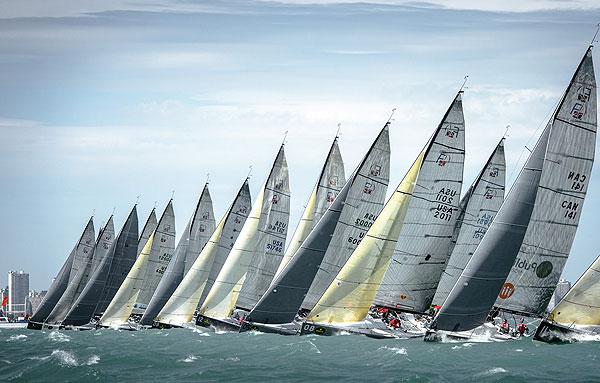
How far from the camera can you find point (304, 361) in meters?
34.4

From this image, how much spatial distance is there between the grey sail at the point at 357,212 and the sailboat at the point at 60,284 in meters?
33.7

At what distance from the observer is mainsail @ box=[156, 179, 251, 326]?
55750mm

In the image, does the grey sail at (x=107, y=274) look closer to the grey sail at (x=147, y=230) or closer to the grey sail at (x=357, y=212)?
the grey sail at (x=147, y=230)

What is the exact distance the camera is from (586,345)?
38.8m

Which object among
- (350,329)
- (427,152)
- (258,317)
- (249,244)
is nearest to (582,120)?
(427,152)

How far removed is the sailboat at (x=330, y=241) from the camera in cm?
4406

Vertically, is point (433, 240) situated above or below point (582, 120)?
below

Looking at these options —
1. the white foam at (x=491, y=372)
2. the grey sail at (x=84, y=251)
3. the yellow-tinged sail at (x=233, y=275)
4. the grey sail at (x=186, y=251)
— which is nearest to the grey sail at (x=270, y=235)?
the yellow-tinged sail at (x=233, y=275)

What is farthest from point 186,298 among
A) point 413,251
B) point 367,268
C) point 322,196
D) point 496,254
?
point 496,254

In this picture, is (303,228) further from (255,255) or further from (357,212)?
(357,212)

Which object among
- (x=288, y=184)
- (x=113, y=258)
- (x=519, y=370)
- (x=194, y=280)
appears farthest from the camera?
(x=113, y=258)

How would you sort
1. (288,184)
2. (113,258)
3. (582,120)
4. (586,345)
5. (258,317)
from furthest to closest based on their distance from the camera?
(113,258) → (288,184) → (258,317) → (586,345) → (582,120)

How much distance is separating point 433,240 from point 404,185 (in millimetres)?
3083

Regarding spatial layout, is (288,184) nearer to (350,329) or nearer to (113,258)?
(350,329)
